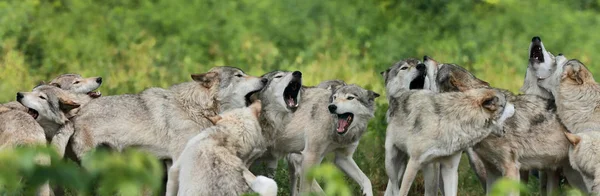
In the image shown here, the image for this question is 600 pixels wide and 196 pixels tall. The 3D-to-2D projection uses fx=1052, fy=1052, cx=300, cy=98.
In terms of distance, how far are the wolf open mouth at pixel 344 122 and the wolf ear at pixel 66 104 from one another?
240cm

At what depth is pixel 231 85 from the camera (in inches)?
399

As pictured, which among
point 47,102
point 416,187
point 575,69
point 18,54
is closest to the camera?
point 47,102

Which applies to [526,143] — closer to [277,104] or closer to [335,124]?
[335,124]

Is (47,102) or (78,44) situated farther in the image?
(78,44)

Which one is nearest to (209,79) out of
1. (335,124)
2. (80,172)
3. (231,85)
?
(231,85)

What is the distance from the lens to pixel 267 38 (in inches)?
802

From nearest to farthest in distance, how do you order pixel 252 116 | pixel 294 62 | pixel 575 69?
pixel 252 116, pixel 575 69, pixel 294 62

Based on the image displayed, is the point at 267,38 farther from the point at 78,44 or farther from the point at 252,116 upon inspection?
the point at 252,116

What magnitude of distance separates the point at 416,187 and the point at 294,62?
26.2 feet

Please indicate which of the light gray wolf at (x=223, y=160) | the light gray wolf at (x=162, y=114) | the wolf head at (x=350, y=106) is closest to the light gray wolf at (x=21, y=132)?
the light gray wolf at (x=162, y=114)

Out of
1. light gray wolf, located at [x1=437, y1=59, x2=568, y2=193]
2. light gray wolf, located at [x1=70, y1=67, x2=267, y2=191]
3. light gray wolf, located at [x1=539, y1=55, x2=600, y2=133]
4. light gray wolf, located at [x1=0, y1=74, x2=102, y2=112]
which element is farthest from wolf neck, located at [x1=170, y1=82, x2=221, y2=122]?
light gray wolf, located at [x1=539, y1=55, x2=600, y2=133]

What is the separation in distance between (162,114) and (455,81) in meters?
2.81

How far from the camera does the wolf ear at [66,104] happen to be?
370 inches

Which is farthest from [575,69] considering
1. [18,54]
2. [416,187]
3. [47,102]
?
[18,54]
